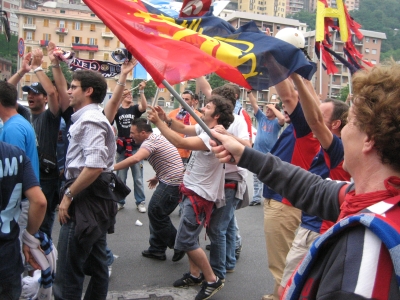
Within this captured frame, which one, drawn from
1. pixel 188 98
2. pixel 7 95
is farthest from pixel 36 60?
pixel 188 98

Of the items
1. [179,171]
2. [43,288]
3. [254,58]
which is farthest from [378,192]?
[179,171]

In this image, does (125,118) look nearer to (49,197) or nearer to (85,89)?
(49,197)

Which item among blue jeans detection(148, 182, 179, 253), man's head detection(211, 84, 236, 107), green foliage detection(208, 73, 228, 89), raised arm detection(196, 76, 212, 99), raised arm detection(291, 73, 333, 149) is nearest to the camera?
raised arm detection(291, 73, 333, 149)

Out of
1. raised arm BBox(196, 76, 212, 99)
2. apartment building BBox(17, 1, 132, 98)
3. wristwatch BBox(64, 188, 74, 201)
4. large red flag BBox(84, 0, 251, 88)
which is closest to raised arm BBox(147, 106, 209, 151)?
wristwatch BBox(64, 188, 74, 201)

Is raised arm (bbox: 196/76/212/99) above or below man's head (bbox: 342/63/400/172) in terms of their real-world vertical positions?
below

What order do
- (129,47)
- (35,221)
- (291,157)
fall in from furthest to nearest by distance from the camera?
1. (291,157)
2. (35,221)
3. (129,47)

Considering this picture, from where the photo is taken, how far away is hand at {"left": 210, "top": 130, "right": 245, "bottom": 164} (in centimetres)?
205

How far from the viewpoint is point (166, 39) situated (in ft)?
8.39

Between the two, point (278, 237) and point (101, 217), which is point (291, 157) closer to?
point (278, 237)

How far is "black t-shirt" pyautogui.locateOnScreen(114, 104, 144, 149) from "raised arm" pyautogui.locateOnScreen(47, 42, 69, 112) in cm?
349

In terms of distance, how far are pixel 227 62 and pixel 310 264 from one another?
1429mm

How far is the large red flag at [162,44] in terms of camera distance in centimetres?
238

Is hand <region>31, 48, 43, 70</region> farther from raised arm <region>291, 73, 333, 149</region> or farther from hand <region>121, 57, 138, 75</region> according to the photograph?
raised arm <region>291, 73, 333, 149</region>

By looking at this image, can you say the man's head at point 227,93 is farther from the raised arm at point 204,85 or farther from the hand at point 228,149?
the hand at point 228,149
